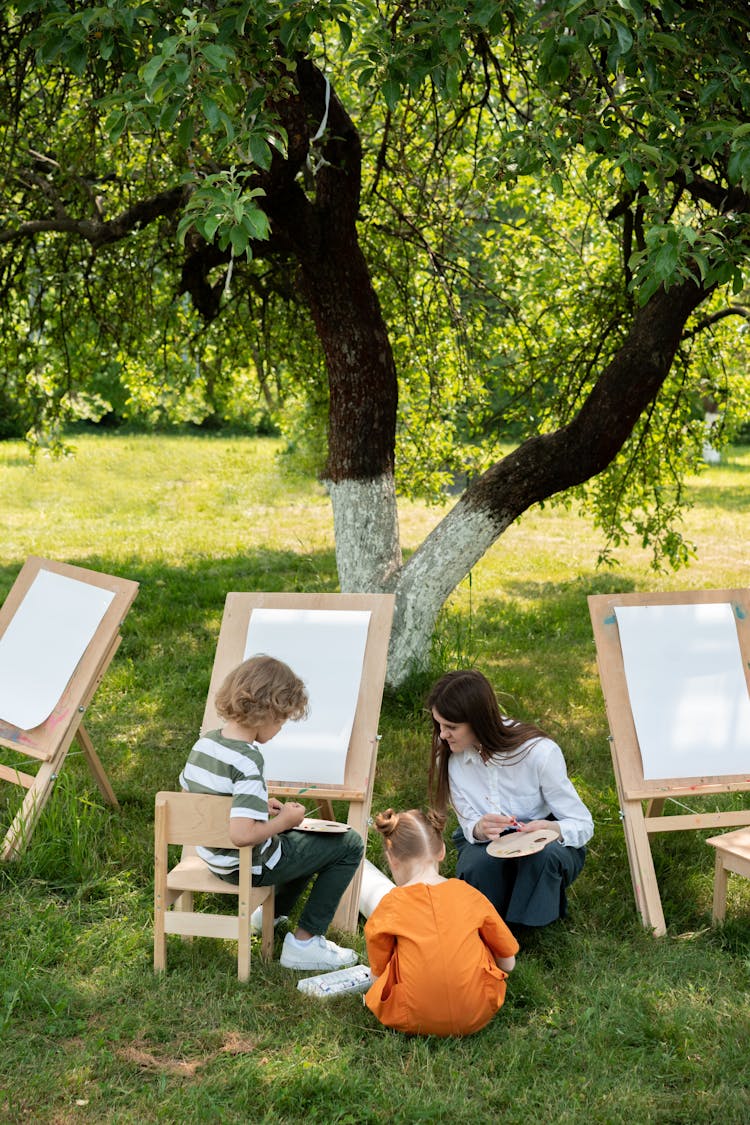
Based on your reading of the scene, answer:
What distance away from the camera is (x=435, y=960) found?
3.04m

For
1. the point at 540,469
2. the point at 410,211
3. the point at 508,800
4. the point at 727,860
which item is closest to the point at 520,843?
the point at 508,800

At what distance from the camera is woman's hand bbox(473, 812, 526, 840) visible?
3.66 meters

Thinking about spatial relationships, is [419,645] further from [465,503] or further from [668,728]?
[668,728]

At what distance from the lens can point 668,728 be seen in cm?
410

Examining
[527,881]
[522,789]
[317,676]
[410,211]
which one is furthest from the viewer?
[410,211]

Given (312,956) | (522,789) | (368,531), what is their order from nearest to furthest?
(312,956) < (522,789) < (368,531)

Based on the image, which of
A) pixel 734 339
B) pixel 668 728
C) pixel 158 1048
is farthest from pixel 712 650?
pixel 734 339

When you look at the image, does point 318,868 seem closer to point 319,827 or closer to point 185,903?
point 319,827

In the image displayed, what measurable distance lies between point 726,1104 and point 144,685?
4.64 m

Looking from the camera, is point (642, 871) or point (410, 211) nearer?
point (642, 871)

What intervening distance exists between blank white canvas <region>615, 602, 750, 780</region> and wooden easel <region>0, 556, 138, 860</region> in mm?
1986

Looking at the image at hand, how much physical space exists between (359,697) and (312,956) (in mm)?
1013

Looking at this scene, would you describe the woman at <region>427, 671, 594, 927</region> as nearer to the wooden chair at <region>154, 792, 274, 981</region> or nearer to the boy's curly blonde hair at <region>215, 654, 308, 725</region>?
the boy's curly blonde hair at <region>215, 654, 308, 725</region>

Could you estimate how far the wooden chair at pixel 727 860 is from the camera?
3604 mm
